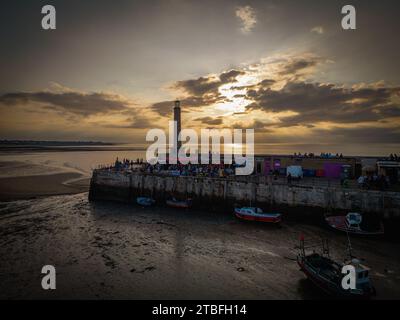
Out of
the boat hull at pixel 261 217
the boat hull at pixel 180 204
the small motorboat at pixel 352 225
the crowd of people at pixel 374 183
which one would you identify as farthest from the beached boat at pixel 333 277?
the boat hull at pixel 180 204

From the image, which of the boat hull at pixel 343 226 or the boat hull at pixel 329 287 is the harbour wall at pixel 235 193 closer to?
the boat hull at pixel 343 226

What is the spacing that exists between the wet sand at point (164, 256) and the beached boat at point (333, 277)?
755 mm

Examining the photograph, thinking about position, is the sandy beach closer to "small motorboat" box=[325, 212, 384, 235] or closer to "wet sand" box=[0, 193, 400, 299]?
"wet sand" box=[0, 193, 400, 299]

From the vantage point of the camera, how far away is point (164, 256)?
19844 mm

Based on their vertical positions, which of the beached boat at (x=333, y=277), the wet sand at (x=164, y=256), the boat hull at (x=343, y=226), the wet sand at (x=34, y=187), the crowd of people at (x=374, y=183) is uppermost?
the crowd of people at (x=374, y=183)

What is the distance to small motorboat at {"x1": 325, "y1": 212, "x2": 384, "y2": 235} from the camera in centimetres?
2225

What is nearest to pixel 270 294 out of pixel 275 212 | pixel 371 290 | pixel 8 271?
pixel 371 290

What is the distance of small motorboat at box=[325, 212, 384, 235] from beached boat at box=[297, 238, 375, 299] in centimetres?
870

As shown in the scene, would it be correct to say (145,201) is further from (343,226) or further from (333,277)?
(333,277)

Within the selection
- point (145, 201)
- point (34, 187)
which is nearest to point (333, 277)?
point (145, 201)

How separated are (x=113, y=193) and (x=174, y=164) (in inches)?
482

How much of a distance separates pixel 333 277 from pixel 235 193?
1768 centimetres

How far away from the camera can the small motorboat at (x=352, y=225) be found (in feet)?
73.0

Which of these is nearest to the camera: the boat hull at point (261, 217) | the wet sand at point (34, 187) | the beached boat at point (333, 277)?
the beached boat at point (333, 277)
